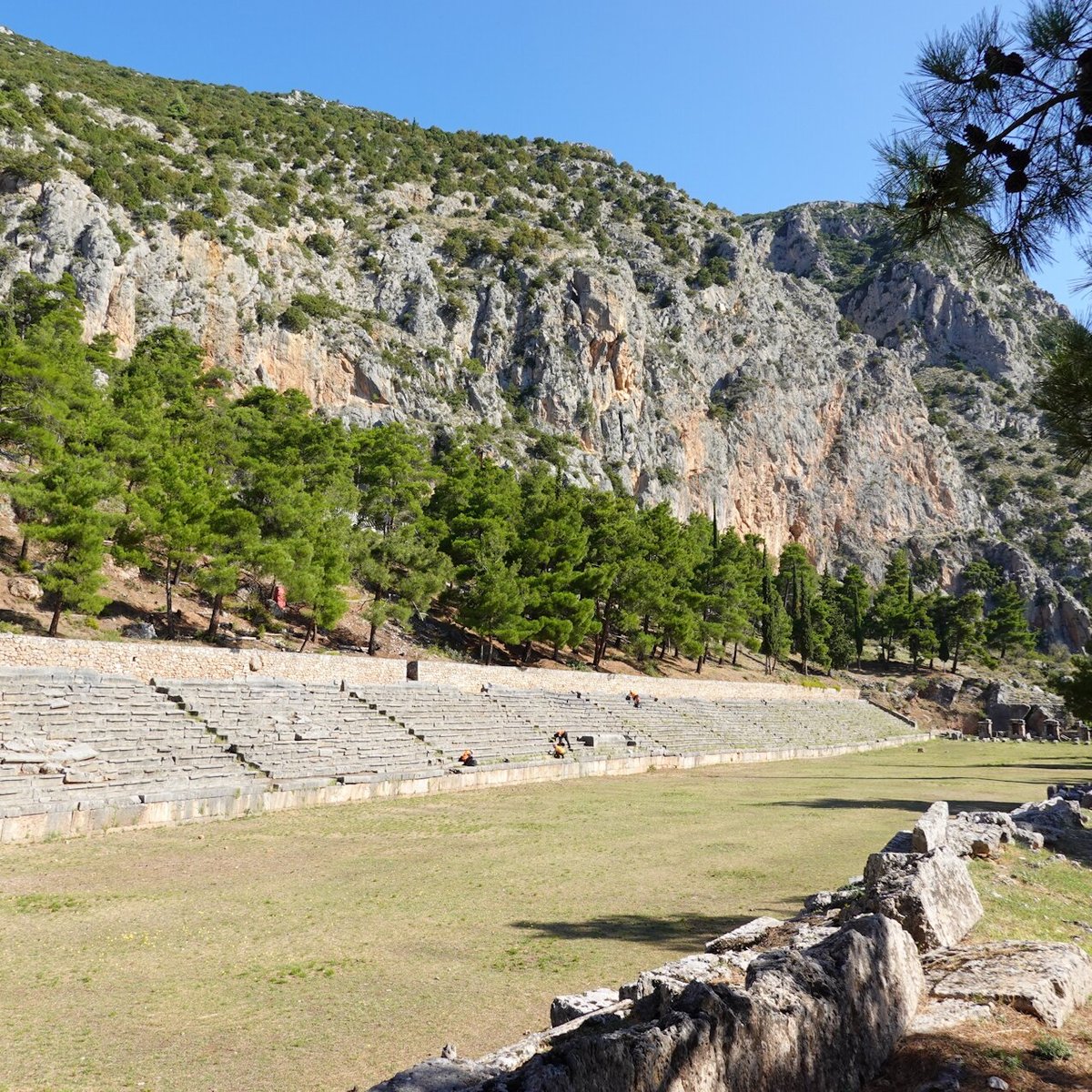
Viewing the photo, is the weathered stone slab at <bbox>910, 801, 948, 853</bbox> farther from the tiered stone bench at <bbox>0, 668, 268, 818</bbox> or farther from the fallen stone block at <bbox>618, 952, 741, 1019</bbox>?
the tiered stone bench at <bbox>0, 668, 268, 818</bbox>

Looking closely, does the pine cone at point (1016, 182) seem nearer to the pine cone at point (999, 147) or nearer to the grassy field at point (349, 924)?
the pine cone at point (999, 147)

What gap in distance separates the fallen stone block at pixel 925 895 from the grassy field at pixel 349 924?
183 centimetres

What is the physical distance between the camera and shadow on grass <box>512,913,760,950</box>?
7715 mm

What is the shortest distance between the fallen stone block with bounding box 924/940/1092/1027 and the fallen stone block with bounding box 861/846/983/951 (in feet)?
0.85

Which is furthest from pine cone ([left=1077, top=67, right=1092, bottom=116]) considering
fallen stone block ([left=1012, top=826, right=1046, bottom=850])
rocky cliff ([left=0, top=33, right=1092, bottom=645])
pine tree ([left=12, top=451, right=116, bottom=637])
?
rocky cliff ([left=0, top=33, right=1092, bottom=645])

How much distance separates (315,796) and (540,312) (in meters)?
71.7

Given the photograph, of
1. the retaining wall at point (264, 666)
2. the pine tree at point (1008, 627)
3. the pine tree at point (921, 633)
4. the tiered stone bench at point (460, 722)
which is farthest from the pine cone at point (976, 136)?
the pine tree at point (1008, 627)

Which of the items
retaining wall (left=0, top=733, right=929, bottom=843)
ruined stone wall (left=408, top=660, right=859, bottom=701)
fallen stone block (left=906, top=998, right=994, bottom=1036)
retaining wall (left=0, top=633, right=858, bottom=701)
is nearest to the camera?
fallen stone block (left=906, top=998, right=994, bottom=1036)

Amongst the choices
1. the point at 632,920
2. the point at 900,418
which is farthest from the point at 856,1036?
the point at 900,418

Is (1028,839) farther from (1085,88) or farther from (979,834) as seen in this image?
(1085,88)

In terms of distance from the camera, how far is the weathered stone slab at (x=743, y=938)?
21.5ft

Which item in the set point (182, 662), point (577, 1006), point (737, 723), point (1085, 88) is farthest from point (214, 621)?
point (1085, 88)

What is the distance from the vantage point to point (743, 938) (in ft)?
21.7

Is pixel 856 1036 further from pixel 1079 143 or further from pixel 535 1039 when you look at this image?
pixel 1079 143
